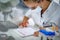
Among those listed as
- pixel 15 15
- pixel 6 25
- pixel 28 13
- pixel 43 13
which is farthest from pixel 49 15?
pixel 6 25

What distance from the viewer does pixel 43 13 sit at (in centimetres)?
170

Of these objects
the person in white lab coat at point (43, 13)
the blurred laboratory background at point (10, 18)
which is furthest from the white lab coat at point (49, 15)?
the blurred laboratory background at point (10, 18)

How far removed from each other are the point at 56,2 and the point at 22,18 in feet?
1.36

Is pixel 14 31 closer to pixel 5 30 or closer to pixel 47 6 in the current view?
pixel 5 30

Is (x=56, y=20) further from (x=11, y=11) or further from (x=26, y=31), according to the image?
(x=11, y=11)

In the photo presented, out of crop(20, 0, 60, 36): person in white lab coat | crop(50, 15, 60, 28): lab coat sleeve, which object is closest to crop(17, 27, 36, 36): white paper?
crop(20, 0, 60, 36): person in white lab coat

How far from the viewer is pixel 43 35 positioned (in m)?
1.67

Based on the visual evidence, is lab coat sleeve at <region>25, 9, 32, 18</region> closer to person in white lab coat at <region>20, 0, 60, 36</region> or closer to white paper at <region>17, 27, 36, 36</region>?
person in white lab coat at <region>20, 0, 60, 36</region>

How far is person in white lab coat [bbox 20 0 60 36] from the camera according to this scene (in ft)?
5.46

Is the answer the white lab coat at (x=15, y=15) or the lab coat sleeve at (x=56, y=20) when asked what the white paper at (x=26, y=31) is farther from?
the lab coat sleeve at (x=56, y=20)

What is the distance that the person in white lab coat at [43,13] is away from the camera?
65.5 inches

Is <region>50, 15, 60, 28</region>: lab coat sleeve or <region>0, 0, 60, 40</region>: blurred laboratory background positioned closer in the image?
<region>0, 0, 60, 40</region>: blurred laboratory background

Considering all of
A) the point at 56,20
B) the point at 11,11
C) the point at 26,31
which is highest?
the point at 11,11

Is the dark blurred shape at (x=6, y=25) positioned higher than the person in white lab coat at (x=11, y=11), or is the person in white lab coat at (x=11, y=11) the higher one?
the person in white lab coat at (x=11, y=11)
